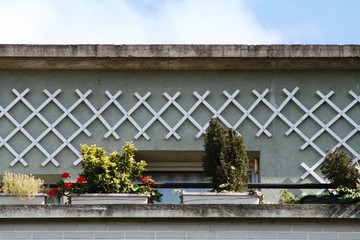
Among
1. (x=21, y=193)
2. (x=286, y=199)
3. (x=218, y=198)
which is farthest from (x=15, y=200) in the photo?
(x=286, y=199)

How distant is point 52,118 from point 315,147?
4749 mm

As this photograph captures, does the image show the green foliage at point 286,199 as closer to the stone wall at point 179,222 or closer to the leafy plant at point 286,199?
the leafy plant at point 286,199

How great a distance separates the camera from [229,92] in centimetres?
2459

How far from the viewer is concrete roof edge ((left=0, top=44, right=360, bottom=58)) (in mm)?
24375

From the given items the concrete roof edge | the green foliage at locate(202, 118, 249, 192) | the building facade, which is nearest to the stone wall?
the green foliage at locate(202, 118, 249, 192)

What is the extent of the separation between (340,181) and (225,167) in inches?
67.8

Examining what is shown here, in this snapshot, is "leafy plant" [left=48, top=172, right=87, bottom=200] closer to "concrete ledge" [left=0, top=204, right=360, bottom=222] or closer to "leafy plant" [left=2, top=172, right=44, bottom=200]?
"leafy plant" [left=2, top=172, right=44, bottom=200]

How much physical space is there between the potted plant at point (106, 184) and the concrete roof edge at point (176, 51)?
4478 mm

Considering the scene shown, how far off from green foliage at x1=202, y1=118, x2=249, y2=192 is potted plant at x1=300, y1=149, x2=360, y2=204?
104 centimetres

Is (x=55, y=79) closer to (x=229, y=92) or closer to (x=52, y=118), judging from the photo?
(x=52, y=118)

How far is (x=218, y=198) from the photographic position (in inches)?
754

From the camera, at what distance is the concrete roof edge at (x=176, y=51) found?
24375 millimetres

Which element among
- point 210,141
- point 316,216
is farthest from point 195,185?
point 316,216

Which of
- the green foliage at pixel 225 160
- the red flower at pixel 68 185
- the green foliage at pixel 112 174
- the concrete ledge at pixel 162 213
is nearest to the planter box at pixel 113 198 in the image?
the green foliage at pixel 112 174
